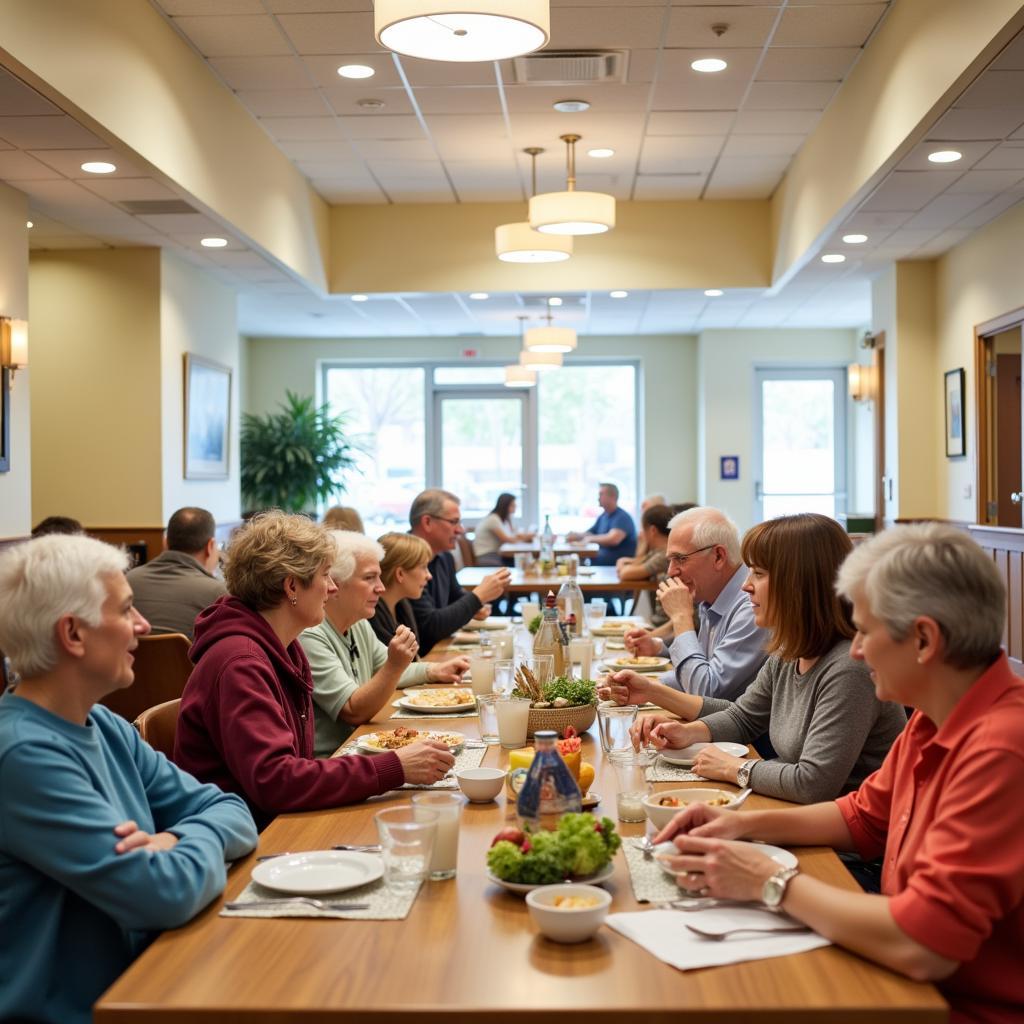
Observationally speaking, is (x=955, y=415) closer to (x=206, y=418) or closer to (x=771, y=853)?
(x=206, y=418)

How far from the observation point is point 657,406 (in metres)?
13.9

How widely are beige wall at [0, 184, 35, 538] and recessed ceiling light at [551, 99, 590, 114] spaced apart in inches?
122

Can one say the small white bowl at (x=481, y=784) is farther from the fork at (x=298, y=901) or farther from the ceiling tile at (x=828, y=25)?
the ceiling tile at (x=828, y=25)

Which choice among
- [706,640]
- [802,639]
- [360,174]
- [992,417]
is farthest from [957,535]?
[360,174]

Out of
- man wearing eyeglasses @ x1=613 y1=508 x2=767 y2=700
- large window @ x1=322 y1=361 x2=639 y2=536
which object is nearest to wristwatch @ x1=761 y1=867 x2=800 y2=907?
man wearing eyeglasses @ x1=613 y1=508 x2=767 y2=700

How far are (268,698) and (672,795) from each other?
821mm

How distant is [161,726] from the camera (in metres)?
2.77

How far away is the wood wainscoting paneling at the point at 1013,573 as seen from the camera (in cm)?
701

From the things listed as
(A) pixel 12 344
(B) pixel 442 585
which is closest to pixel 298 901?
(B) pixel 442 585

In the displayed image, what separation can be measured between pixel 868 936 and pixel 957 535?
565mm

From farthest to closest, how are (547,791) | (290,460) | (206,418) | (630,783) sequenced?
(290,460), (206,418), (630,783), (547,791)

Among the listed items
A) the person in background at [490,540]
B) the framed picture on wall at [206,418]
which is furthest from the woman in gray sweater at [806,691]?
the person in background at [490,540]

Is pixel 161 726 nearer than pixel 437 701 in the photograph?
Yes

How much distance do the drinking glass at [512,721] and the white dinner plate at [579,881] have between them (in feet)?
2.94
